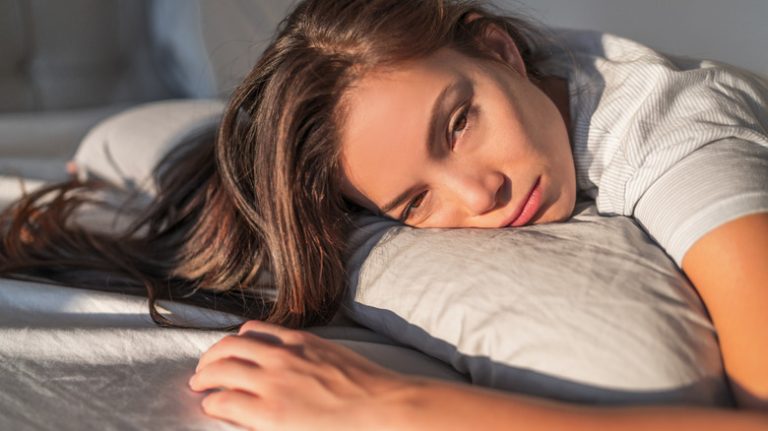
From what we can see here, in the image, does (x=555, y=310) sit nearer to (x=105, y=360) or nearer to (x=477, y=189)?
(x=477, y=189)

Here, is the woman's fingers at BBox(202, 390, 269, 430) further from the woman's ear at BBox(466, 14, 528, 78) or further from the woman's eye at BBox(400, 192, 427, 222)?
the woman's ear at BBox(466, 14, 528, 78)

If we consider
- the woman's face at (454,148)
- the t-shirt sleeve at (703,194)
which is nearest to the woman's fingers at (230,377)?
the woman's face at (454,148)

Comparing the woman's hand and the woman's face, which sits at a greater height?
the woman's face

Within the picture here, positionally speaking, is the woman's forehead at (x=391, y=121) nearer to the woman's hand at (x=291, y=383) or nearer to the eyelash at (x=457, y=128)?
the eyelash at (x=457, y=128)

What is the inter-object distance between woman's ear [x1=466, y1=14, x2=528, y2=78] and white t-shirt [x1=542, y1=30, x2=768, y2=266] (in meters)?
0.08

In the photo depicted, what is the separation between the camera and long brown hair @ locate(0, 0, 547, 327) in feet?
2.81

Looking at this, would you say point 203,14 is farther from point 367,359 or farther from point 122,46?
point 367,359

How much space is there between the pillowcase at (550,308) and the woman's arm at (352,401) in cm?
6

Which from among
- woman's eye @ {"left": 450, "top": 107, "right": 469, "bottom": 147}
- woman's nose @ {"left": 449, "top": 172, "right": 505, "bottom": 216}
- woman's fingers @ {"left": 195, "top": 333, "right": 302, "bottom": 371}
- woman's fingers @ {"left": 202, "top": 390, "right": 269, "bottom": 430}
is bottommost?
woman's fingers @ {"left": 202, "top": 390, "right": 269, "bottom": 430}

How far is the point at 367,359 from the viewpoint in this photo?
0.66 m

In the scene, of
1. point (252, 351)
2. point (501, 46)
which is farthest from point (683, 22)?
point (252, 351)

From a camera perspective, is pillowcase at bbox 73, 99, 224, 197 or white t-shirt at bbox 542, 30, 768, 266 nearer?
white t-shirt at bbox 542, 30, 768, 266

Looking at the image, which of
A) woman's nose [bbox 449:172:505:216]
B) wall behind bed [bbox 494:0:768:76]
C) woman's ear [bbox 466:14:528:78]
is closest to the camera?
woman's nose [bbox 449:172:505:216]

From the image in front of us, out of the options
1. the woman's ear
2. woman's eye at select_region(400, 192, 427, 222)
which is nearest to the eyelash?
woman's eye at select_region(400, 192, 427, 222)
